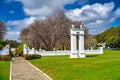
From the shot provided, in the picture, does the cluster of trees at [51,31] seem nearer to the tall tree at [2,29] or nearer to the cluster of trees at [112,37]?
the tall tree at [2,29]

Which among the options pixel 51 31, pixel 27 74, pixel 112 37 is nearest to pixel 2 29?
pixel 51 31

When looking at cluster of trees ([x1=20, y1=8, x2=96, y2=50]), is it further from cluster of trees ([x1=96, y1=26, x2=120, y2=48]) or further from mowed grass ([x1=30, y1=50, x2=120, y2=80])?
cluster of trees ([x1=96, y1=26, x2=120, y2=48])

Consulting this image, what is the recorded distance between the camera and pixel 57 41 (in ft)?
190

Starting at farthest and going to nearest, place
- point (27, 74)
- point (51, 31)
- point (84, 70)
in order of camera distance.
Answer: point (51, 31), point (84, 70), point (27, 74)

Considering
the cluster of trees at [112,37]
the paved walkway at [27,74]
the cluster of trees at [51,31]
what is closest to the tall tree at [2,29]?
the cluster of trees at [51,31]

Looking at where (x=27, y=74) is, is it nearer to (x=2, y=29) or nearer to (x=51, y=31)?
(x=51, y=31)

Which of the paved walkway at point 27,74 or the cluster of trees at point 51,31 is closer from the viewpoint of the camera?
the paved walkway at point 27,74

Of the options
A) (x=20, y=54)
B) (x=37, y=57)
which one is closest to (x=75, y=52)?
(x=37, y=57)

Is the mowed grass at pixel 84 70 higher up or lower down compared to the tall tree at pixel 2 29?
lower down

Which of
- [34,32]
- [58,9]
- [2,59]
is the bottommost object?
[2,59]

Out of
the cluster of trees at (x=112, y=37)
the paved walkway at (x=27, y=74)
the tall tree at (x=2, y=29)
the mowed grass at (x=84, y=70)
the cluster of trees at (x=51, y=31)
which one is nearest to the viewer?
the mowed grass at (x=84, y=70)

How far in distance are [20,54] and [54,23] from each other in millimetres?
13011

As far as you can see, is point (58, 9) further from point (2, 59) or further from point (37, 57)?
point (2, 59)

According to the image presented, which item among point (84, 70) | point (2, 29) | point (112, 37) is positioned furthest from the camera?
point (112, 37)
